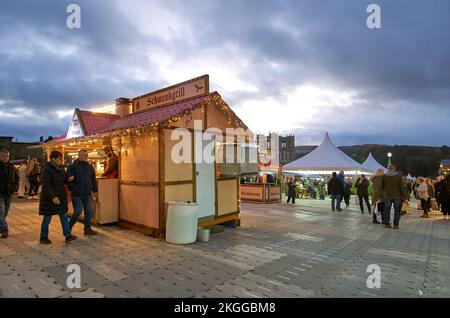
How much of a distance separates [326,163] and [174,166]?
40.7 ft

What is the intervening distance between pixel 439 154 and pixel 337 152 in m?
91.3

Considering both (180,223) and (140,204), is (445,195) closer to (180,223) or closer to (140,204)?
(180,223)

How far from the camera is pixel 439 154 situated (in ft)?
→ 289

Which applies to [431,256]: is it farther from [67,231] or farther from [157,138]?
[67,231]

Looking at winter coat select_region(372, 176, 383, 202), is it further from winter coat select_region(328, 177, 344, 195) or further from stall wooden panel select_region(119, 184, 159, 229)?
stall wooden panel select_region(119, 184, 159, 229)

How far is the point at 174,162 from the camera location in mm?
6547

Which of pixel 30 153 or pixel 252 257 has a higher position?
pixel 30 153

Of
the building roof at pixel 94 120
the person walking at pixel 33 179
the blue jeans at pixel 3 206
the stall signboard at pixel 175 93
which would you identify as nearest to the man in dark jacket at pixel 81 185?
the blue jeans at pixel 3 206

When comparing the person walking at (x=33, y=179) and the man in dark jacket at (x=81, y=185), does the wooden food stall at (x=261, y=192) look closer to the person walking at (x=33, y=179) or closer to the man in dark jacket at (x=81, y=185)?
the man in dark jacket at (x=81, y=185)

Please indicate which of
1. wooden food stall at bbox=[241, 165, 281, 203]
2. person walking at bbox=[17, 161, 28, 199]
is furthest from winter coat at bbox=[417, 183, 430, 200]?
person walking at bbox=[17, 161, 28, 199]

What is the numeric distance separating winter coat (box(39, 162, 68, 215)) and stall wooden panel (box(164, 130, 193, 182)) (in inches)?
79.0

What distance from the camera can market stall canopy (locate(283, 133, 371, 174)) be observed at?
54.0ft

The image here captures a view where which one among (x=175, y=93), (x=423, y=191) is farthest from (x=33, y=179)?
(x=423, y=191)
